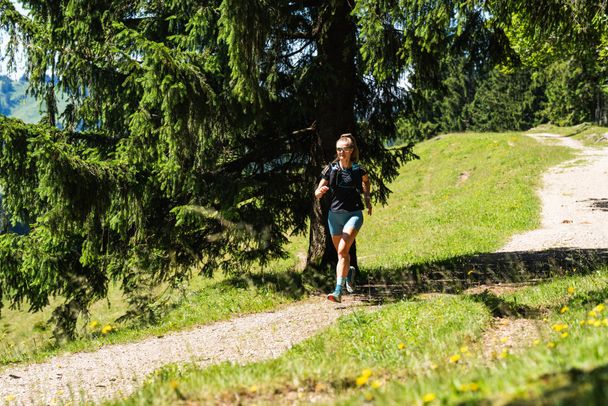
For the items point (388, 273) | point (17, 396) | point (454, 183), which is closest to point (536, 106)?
point (454, 183)

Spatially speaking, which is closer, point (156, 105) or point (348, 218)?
point (348, 218)

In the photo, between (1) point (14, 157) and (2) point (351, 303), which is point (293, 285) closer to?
(2) point (351, 303)

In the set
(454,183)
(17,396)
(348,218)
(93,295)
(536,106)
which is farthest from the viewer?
(536,106)

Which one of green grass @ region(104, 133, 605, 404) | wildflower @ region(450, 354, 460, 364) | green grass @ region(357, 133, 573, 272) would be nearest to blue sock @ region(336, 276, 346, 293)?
green grass @ region(104, 133, 605, 404)

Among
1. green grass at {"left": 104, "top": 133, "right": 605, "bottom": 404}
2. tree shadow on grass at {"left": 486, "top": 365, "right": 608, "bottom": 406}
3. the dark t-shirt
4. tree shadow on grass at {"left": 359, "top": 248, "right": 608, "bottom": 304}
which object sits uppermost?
the dark t-shirt

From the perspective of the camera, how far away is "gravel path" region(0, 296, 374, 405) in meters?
5.79

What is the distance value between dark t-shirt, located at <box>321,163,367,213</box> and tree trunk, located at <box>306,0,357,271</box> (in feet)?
5.90

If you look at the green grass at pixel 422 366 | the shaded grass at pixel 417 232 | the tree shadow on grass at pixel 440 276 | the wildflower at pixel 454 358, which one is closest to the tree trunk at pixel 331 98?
the tree shadow on grass at pixel 440 276

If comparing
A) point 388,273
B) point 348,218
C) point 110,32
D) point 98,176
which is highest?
point 110,32

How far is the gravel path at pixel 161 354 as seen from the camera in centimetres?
579

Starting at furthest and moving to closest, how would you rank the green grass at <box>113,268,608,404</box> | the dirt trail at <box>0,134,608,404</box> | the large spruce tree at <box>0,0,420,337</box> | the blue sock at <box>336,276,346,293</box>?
the large spruce tree at <box>0,0,420,337</box> < the blue sock at <box>336,276,346,293</box> < the dirt trail at <box>0,134,608,404</box> < the green grass at <box>113,268,608,404</box>

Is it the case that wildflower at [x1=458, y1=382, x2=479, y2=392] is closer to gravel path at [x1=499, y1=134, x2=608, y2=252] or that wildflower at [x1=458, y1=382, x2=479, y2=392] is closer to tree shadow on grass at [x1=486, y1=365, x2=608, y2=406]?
tree shadow on grass at [x1=486, y1=365, x2=608, y2=406]

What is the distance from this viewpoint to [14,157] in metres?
8.36

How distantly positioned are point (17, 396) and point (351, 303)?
4.58m
